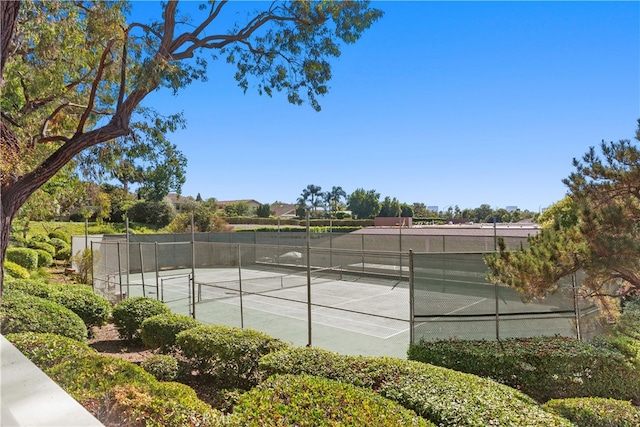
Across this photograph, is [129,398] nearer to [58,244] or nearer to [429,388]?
[429,388]

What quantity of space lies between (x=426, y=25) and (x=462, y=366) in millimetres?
4951

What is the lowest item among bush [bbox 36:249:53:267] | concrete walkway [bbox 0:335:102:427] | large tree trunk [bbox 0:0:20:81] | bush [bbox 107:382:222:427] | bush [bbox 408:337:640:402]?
bush [bbox 408:337:640:402]

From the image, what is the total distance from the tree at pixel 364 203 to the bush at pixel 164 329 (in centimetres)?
5129

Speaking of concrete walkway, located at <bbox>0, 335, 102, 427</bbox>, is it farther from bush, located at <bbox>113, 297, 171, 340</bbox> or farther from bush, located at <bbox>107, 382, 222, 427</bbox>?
bush, located at <bbox>113, 297, 171, 340</bbox>

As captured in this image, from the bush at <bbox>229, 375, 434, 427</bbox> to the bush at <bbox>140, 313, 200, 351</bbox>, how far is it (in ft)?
11.4

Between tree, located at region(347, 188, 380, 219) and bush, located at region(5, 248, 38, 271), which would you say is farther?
tree, located at region(347, 188, 380, 219)

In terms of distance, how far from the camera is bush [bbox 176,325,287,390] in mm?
5031

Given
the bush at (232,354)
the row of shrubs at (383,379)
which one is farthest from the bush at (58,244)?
the bush at (232,354)

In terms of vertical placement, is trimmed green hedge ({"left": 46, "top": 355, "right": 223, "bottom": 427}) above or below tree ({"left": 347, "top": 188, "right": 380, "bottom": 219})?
below

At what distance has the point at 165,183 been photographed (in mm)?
7672

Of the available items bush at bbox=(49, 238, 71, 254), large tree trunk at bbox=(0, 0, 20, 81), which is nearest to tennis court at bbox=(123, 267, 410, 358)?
bush at bbox=(49, 238, 71, 254)

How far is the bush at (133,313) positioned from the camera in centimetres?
726

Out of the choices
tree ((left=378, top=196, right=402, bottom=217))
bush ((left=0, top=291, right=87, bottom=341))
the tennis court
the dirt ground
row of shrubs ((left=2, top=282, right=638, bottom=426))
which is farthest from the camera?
tree ((left=378, top=196, right=402, bottom=217))

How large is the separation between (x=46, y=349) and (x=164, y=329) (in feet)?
7.54
